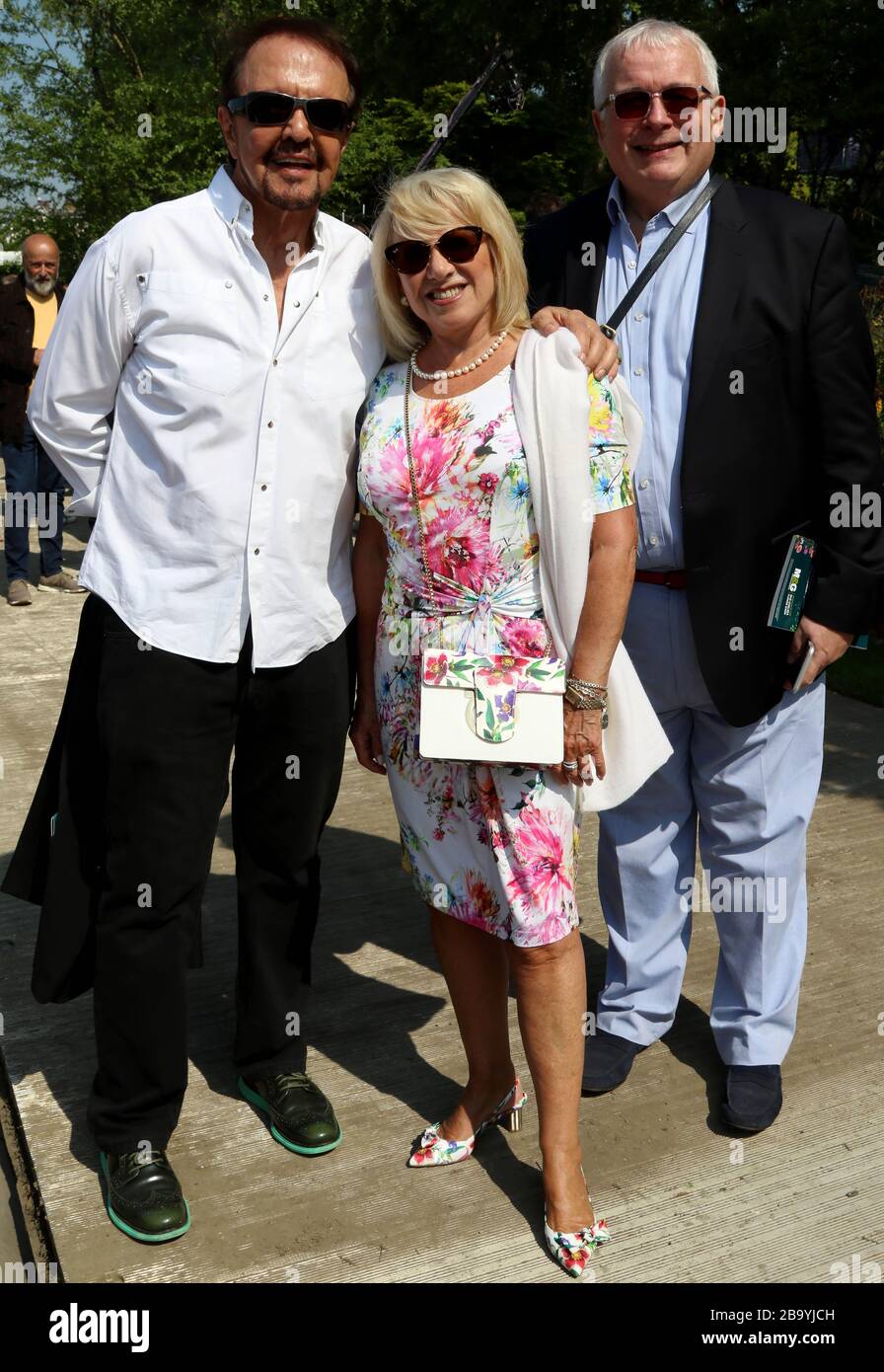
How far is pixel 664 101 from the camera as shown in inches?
106

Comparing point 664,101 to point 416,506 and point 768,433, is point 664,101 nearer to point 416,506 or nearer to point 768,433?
point 768,433

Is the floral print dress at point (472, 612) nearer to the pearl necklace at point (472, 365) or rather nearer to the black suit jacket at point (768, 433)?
the pearl necklace at point (472, 365)

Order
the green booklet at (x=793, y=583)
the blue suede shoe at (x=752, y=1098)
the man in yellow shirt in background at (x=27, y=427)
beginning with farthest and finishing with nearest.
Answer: the man in yellow shirt in background at (x=27, y=427), the blue suede shoe at (x=752, y=1098), the green booklet at (x=793, y=583)

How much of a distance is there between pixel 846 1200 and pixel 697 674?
1.14 metres

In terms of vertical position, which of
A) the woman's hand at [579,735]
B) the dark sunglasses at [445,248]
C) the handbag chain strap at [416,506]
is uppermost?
the dark sunglasses at [445,248]

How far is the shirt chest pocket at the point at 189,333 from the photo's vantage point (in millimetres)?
2547

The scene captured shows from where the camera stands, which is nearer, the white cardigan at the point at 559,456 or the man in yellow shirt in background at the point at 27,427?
the white cardigan at the point at 559,456

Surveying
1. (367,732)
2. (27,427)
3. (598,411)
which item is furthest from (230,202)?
(27,427)

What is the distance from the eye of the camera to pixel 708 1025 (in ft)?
11.3

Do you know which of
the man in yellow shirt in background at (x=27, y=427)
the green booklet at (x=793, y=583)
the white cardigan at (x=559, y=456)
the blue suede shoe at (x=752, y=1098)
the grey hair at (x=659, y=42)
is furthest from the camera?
the man in yellow shirt in background at (x=27, y=427)

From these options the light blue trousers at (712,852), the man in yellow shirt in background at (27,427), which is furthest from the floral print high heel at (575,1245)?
the man in yellow shirt in background at (27,427)
